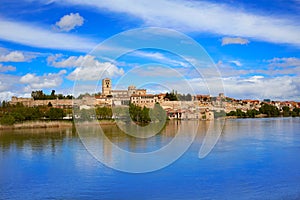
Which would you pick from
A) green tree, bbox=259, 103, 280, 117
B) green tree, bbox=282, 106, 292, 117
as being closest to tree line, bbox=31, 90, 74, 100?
green tree, bbox=259, 103, 280, 117

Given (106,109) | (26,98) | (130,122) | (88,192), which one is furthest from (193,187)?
(26,98)

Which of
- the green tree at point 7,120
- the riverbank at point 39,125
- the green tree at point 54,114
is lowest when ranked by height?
the riverbank at point 39,125

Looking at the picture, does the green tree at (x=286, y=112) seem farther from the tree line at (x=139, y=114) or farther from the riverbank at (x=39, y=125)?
the riverbank at (x=39, y=125)

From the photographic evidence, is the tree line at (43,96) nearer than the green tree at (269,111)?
Yes

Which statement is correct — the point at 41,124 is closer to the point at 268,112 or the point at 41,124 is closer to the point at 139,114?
the point at 139,114

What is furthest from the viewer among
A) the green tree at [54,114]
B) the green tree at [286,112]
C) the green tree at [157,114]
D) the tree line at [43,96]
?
the green tree at [286,112]

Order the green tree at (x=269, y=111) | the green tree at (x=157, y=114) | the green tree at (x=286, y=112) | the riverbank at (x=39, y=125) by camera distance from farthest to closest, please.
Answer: the green tree at (x=286, y=112) < the green tree at (x=269, y=111) < the green tree at (x=157, y=114) < the riverbank at (x=39, y=125)

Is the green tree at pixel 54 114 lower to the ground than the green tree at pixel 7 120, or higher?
higher

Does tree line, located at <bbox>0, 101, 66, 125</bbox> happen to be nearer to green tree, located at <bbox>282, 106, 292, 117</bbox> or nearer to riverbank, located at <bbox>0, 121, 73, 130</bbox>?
riverbank, located at <bbox>0, 121, 73, 130</bbox>

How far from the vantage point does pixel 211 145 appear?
9773mm

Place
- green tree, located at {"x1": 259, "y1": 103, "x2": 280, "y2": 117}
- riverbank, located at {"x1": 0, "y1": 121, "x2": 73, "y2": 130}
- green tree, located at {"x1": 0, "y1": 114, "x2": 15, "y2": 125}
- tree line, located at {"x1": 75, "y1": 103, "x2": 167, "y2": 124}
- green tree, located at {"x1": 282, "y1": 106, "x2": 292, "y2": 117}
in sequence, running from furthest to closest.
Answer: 1. green tree, located at {"x1": 282, "y1": 106, "x2": 292, "y2": 117}
2. green tree, located at {"x1": 259, "y1": 103, "x2": 280, "y2": 117}
3. tree line, located at {"x1": 75, "y1": 103, "x2": 167, "y2": 124}
4. riverbank, located at {"x1": 0, "y1": 121, "x2": 73, "y2": 130}
5. green tree, located at {"x1": 0, "y1": 114, "x2": 15, "y2": 125}

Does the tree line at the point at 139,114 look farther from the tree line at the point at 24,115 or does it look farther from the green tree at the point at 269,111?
the green tree at the point at 269,111

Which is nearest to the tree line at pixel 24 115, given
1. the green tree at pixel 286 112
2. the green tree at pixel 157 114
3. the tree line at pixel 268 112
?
the green tree at pixel 157 114

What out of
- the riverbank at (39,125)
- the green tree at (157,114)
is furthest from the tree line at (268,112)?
the riverbank at (39,125)
